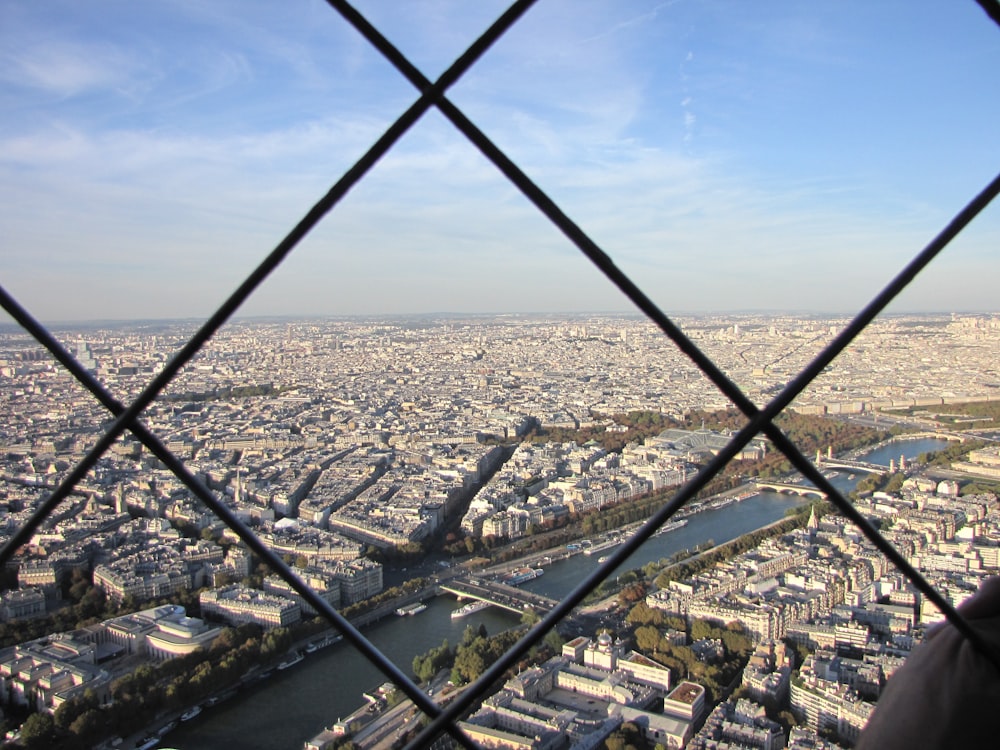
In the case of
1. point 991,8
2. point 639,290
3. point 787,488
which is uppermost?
point 991,8

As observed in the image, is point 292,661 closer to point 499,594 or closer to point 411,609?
point 411,609

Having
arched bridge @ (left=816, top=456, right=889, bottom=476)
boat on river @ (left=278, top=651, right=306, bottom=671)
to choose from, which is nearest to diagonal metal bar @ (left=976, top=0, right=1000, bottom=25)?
boat on river @ (left=278, top=651, right=306, bottom=671)

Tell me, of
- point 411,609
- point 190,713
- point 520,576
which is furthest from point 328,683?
point 520,576

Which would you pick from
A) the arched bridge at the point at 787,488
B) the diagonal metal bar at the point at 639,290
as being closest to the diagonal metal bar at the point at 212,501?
the diagonal metal bar at the point at 639,290

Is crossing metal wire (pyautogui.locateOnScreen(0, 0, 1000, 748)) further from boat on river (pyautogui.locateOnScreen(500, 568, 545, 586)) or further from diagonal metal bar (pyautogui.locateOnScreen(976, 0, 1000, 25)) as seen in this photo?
boat on river (pyautogui.locateOnScreen(500, 568, 545, 586))

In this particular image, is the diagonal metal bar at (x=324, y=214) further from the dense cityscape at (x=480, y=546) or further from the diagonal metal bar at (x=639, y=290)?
the dense cityscape at (x=480, y=546)

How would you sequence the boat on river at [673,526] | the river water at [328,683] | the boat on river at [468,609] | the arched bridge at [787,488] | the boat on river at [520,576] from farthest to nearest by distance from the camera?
1. the arched bridge at [787,488]
2. the boat on river at [673,526]
3. the boat on river at [520,576]
4. the boat on river at [468,609]
5. the river water at [328,683]
